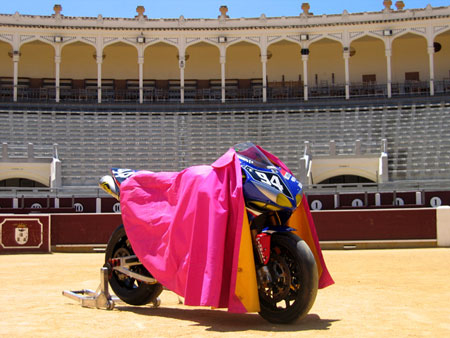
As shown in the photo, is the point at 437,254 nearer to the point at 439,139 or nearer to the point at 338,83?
the point at 439,139

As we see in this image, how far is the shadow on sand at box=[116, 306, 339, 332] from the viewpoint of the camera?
6.22 meters

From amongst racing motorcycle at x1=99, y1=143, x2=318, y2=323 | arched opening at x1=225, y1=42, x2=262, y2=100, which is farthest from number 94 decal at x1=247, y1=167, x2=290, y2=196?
arched opening at x1=225, y1=42, x2=262, y2=100

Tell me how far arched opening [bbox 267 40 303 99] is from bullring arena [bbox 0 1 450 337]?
0.27ft

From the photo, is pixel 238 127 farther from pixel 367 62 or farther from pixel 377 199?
pixel 377 199

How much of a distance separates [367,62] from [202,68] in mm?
8797

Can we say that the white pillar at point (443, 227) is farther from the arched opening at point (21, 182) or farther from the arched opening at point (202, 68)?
the arched opening at point (202, 68)

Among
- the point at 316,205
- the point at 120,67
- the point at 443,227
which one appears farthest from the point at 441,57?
the point at 443,227

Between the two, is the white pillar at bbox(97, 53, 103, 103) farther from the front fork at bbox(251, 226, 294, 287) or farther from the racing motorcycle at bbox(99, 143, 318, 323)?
the front fork at bbox(251, 226, 294, 287)

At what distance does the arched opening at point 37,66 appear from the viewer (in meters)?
36.3

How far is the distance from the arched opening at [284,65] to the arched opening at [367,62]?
9.27 ft

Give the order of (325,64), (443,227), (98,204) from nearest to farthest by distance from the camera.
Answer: (443,227), (98,204), (325,64)

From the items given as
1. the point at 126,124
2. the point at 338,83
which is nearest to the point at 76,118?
the point at 126,124

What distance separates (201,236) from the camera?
6.55 m

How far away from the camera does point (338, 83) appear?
36.8 meters
